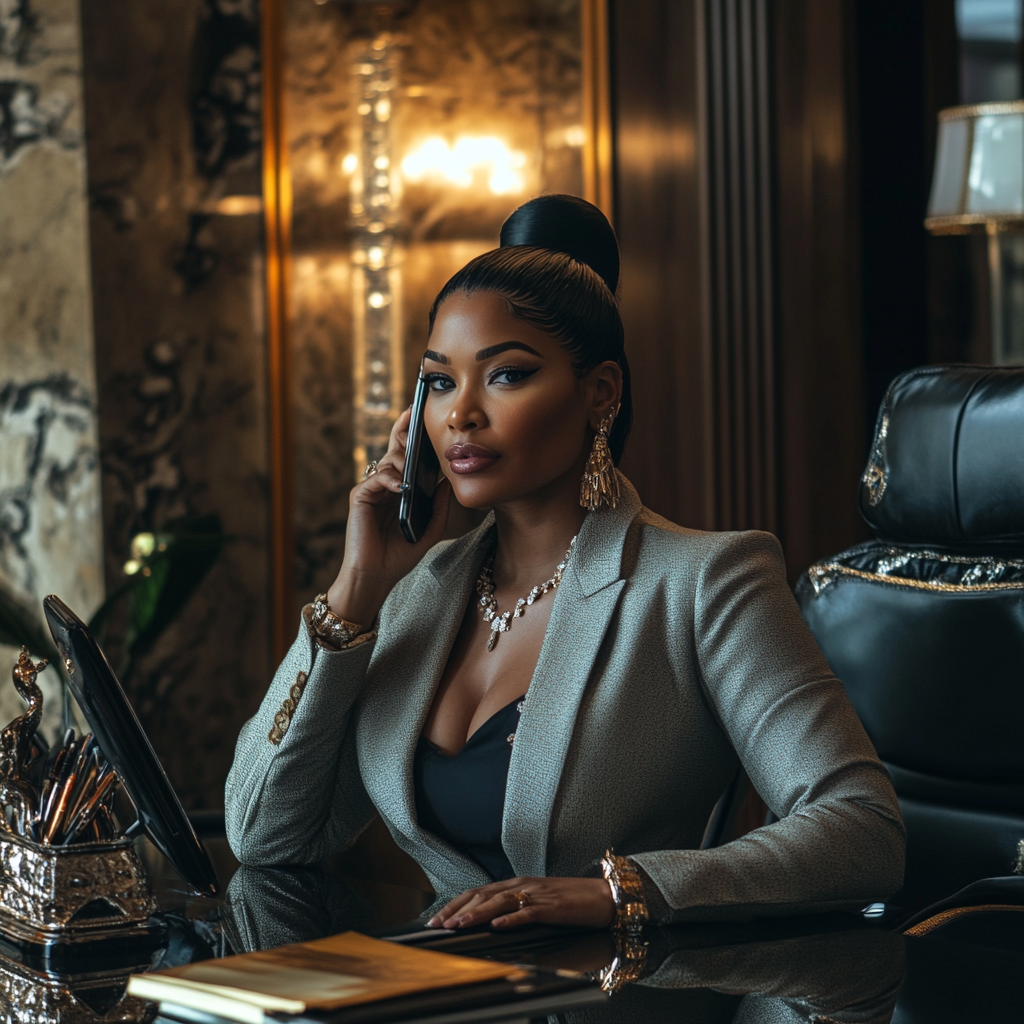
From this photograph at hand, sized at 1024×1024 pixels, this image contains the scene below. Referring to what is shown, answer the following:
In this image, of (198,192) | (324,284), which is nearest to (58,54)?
(198,192)

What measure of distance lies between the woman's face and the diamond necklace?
0.34ft

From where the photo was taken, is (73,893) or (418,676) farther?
(418,676)

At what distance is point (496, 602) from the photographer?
1626 mm

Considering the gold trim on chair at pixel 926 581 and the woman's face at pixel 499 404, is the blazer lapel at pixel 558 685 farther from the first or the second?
the gold trim on chair at pixel 926 581

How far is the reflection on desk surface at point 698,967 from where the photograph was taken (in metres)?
0.95

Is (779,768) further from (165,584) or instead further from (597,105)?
(597,105)

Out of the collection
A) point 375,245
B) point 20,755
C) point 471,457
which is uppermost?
point 375,245

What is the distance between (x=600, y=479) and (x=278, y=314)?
2668mm

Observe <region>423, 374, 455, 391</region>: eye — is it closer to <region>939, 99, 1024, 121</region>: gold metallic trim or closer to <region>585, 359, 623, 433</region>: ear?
<region>585, 359, 623, 433</region>: ear

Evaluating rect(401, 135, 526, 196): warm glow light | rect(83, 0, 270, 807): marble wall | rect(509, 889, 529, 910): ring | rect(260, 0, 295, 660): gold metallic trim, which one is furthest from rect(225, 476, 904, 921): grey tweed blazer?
rect(401, 135, 526, 196): warm glow light

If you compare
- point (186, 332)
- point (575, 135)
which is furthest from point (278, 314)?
point (575, 135)

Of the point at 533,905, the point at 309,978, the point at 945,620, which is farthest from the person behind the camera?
the point at 945,620

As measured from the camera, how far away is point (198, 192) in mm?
3910

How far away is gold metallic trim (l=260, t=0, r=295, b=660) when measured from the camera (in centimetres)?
400
